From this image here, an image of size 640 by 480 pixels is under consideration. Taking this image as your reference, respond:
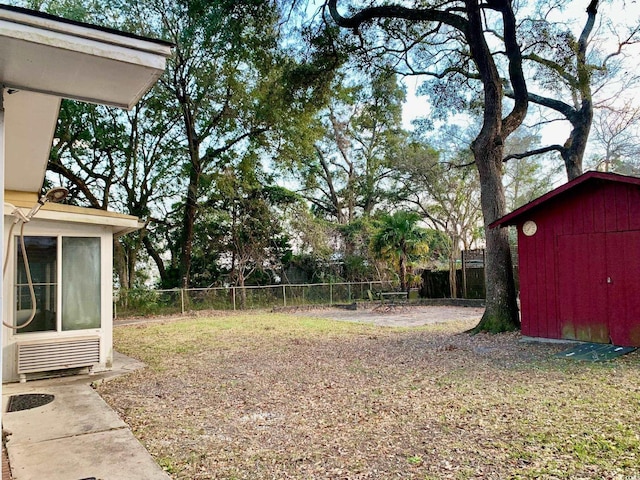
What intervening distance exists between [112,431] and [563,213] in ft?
25.1

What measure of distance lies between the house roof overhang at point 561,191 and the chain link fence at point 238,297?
8700mm

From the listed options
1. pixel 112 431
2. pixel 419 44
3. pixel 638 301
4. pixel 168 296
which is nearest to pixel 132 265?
pixel 168 296

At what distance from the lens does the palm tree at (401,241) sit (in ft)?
55.4

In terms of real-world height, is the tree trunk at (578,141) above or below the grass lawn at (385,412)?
above

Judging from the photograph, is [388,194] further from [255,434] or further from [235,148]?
[255,434]

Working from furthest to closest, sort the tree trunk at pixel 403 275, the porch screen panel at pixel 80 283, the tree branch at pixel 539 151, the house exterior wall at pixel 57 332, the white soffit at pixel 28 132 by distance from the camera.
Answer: the tree trunk at pixel 403 275, the tree branch at pixel 539 151, the porch screen panel at pixel 80 283, the house exterior wall at pixel 57 332, the white soffit at pixel 28 132

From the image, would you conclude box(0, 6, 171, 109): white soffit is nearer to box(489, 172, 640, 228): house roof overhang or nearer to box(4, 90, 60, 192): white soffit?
box(4, 90, 60, 192): white soffit

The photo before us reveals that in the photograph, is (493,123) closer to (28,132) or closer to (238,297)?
(28,132)

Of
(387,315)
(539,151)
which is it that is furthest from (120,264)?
(539,151)

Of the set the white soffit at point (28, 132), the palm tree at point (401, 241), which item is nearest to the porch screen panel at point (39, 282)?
the white soffit at point (28, 132)

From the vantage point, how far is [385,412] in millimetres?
4312

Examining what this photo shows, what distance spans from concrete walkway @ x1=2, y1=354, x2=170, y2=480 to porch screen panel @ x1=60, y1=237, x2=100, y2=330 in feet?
3.72

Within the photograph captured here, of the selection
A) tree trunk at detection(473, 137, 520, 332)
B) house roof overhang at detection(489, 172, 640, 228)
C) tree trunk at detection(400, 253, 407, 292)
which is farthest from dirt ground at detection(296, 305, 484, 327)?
house roof overhang at detection(489, 172, 640, 228)

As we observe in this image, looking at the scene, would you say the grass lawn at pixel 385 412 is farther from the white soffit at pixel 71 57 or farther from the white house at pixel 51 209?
the white soffit at pixel 71 57
